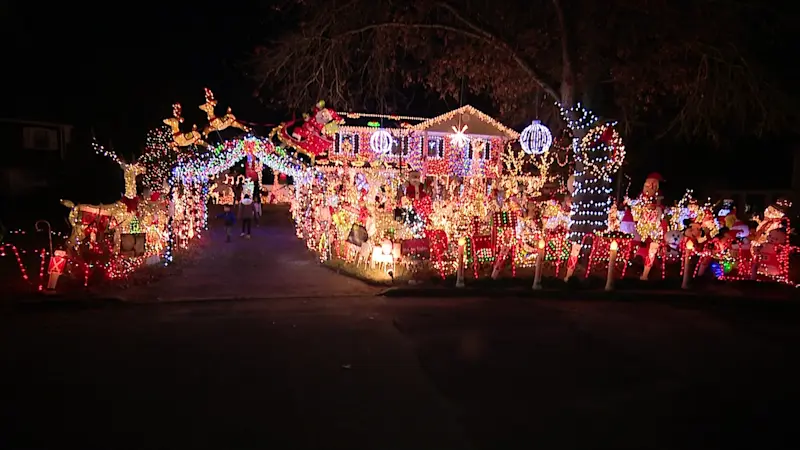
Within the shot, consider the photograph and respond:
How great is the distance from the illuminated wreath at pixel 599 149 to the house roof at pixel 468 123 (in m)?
16.0

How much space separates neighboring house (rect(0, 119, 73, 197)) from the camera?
26.8 m

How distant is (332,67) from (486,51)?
3.95m

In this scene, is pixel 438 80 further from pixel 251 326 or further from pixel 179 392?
pixel 179 392

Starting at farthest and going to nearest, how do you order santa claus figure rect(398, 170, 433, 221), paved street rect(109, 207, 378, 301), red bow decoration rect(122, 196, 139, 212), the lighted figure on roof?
the lighted figure on roof → santa claus figure rect(398, 170, 433, 221) → red bow decoration rect(122, 196, 139, 212) → paved street rect(109, 207, 378, 301)

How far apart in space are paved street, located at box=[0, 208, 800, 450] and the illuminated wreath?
13.9 feet

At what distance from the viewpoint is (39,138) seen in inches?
1109

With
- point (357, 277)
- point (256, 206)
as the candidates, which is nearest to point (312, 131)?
point (256, 206)

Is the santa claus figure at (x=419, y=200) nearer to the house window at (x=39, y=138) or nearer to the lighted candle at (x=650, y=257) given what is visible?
the lighted candle at (x=650, y=257)

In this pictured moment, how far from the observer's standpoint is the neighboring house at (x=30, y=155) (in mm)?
26844

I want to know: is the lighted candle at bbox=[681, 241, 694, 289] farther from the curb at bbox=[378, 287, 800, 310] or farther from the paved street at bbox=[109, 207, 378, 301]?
the paved street at bbox=[109, 207, 378, 301]

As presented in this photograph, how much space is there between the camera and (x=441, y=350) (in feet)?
22.6

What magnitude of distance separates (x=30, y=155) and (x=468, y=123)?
21.7m

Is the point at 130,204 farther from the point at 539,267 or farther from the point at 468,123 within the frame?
the point at 468,123

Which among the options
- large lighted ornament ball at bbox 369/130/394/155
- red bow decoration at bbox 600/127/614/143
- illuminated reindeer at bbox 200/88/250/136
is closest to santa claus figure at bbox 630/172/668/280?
red bow decoration at bbox 600/127/614/143
